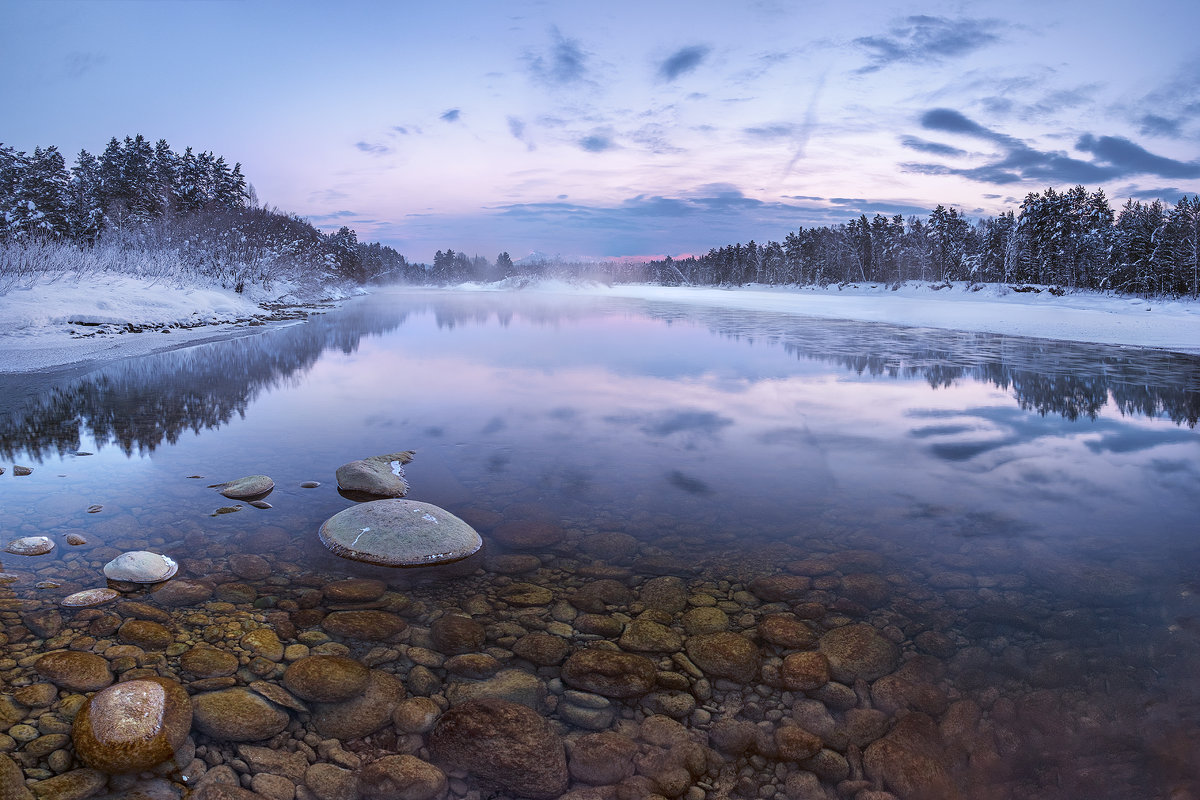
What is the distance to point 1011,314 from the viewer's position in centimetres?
3981

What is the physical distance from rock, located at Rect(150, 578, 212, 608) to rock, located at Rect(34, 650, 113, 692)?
830 mm

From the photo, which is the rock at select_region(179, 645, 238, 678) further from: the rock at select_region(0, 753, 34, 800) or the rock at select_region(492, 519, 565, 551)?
the rock at select_region(492, 519, 565, 551)

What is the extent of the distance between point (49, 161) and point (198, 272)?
40.3 meters

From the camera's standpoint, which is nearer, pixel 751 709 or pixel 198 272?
pixel 751 709

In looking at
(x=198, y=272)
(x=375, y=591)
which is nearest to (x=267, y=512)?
(x=375, y=591)

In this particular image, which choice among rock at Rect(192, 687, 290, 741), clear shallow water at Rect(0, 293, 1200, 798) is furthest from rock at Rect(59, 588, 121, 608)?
rock at Rect(192, 687, 290, 741)

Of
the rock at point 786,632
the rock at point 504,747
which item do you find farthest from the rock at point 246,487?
the rock at point 786,632

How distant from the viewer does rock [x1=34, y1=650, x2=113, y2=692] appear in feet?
13.1

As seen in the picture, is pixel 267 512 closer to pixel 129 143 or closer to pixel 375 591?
pixel 375 591

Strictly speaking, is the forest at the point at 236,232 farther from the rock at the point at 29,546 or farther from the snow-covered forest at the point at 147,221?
the rock at the point at 29,546

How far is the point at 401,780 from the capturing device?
Result: 133 inches

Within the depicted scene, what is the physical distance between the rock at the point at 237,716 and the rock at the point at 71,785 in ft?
1.65

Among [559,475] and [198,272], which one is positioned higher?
[198,272]

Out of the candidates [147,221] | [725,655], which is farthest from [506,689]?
[147,221]
